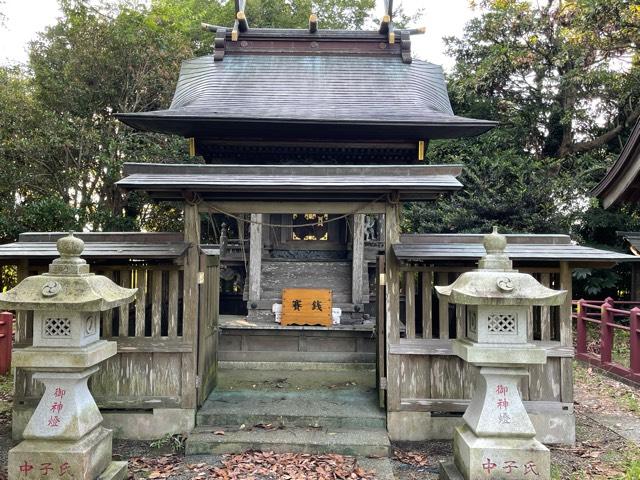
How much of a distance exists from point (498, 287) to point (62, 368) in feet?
13.6

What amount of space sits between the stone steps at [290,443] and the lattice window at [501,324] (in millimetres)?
1937

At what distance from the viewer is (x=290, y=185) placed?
5273 mm

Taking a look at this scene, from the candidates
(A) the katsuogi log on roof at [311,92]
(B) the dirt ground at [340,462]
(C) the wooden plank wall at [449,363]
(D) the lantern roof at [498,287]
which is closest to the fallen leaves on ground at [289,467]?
(B) the dirt ground at [340,462]

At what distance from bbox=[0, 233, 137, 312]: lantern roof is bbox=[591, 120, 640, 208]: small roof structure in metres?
7.47

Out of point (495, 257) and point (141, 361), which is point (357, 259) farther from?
point (495, 257)

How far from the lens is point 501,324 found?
171 inches

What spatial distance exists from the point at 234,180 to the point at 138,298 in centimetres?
196

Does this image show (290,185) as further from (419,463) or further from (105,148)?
(105,148)

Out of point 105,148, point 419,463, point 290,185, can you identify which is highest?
point 105,148

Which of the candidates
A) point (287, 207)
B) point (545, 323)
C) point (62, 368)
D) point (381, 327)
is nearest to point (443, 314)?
point (381, 327)

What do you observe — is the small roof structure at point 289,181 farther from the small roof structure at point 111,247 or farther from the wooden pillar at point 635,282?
the wooden pillar at point 635,282

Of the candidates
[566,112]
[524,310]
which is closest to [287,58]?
[524,310]

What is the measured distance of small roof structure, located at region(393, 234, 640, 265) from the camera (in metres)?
5.30

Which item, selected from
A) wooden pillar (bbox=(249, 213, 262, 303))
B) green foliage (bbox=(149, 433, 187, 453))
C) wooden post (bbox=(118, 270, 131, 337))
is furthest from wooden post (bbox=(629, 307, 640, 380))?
wooden post (bbox=(118, 270, 131, 337))
